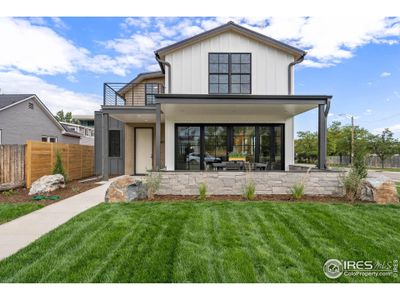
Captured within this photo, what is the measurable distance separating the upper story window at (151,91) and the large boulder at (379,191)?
1050 centimetres

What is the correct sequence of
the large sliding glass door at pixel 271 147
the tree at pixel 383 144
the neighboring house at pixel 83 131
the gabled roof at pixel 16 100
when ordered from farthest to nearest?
1. the tree at pixel 383 144
2. the neighboring house at pixel 83 131
3. the gabled roof at pixel 16 100
4. the large sliding glass door at pixel 271 147

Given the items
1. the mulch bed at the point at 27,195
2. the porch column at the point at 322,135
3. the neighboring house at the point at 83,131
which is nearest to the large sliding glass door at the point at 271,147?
the porch column at the point at 322,135

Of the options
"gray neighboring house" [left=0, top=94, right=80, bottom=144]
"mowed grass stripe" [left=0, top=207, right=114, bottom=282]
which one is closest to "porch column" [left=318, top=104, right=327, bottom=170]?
"mowed grass stripe" [left=0, top=207, right=114, bottom=282]

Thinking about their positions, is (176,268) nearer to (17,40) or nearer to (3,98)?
(17,40)

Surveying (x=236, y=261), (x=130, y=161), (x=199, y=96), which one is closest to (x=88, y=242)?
(x=236, y=261)

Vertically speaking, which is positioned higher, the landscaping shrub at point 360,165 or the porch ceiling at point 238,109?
the porch ceiling at point 238,109

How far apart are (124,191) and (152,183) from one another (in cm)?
84

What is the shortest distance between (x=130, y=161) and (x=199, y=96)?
25.1 feet

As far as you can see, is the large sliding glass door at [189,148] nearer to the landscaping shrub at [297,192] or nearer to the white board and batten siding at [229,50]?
the white board and batten siding at [229,50]

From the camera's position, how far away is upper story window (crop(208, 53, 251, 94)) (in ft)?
33.6

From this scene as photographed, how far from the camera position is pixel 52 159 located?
32.7ft

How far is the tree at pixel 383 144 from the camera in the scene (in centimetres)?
2924

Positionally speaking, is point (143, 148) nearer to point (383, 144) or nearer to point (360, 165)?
point (360, 165)

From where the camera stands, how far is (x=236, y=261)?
10.3 ft
